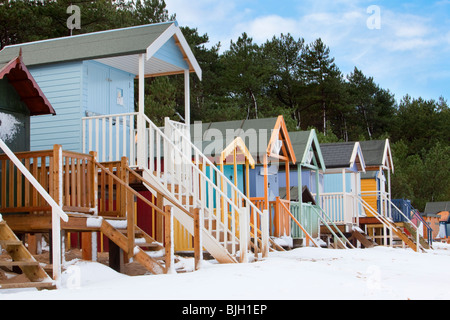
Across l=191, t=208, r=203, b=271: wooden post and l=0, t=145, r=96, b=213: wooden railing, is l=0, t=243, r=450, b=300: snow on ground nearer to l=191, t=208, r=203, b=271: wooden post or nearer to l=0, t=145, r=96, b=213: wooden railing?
l=191, t=208, r=203, b=271: wooden post

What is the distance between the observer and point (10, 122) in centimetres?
1212

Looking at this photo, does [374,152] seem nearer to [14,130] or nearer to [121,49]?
[121,49]

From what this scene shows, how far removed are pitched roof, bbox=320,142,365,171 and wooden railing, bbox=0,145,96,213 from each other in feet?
53.6

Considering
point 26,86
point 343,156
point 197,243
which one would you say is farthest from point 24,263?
point 343,156

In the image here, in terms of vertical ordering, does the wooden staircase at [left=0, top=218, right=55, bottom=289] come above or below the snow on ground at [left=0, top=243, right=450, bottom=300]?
above

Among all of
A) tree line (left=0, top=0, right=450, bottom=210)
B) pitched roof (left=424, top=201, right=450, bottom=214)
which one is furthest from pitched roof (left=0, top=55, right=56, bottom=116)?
pitched roof (left=424, top=201, right=450, bottom=214)

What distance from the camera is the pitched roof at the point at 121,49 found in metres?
13.8

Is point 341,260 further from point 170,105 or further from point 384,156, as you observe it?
point 170,105

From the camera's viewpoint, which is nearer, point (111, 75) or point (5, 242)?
point (5, 242)

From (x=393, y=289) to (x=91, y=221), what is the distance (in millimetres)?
5100

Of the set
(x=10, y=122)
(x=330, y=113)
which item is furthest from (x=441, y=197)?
(x=10, y=122)

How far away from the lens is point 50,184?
10.1 m

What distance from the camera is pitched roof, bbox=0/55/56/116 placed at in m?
11.3

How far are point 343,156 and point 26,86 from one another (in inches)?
681
